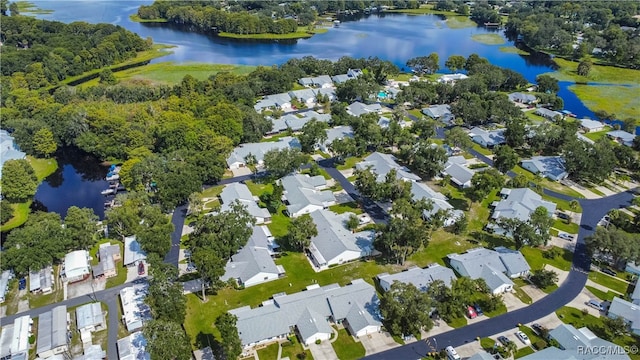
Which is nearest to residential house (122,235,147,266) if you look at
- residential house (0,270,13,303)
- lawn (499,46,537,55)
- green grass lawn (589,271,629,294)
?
residential house (0,270,13,303)

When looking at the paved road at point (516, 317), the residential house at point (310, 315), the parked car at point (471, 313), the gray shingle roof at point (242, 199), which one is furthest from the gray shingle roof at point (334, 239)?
the paved road at point (516, 317)

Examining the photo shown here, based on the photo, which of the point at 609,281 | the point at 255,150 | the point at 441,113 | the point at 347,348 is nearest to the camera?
the point at 347,348

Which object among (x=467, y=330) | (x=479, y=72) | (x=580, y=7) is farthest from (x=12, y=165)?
(x=580, y=7)

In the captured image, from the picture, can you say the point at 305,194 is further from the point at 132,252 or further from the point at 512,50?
the point at 512,50

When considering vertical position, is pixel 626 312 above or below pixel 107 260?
below

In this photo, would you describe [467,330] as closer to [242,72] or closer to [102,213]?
[102,213]

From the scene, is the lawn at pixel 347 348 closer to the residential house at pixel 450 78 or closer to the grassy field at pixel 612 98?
the residential house at pixel 450 78

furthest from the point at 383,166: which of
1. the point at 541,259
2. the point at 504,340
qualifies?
the point at 504,340
